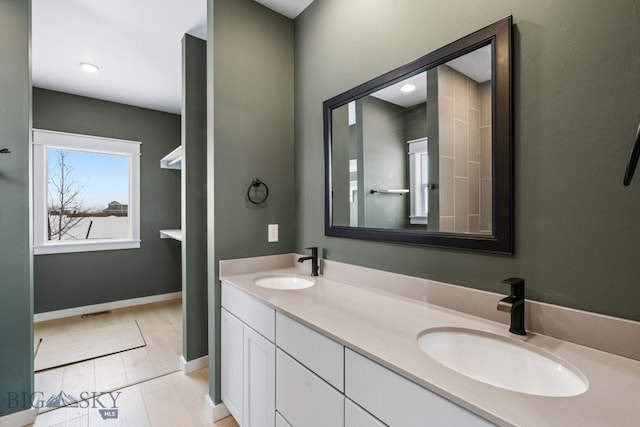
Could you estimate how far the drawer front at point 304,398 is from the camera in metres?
0.94

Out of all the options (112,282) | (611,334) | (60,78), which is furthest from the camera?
(112,282)

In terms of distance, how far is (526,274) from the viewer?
966mm

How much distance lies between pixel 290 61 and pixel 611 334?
84.4 inches

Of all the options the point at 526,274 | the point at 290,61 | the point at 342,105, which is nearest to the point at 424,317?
the point at 526,274

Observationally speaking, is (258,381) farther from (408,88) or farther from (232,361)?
(408,88)

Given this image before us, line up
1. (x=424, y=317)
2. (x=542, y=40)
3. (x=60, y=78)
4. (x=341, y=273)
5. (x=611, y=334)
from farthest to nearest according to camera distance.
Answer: (x=60, y=78)
(x=341, y=273)
(x=424, y=317)
(x=542, y=40)
(x=611, y=334)

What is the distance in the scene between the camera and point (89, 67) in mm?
2746

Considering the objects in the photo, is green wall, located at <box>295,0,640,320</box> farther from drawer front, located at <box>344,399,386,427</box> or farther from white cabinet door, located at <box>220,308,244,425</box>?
white cabinet door, located at <box>220,308,244,425</box>

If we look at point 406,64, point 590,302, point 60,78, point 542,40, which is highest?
point 60,78

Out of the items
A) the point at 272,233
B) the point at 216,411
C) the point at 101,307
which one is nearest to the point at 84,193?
the point at 101,307

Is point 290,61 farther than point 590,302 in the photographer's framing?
Yes

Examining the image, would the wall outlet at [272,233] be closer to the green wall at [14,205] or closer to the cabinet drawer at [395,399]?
the cabinet drawer at [395,399]

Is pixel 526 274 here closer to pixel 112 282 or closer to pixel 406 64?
pixel 406 64

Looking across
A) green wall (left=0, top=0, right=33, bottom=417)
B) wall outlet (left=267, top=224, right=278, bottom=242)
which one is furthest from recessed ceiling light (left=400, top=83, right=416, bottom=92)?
green wall (left=0, top=0, right=33, bottom=417)
